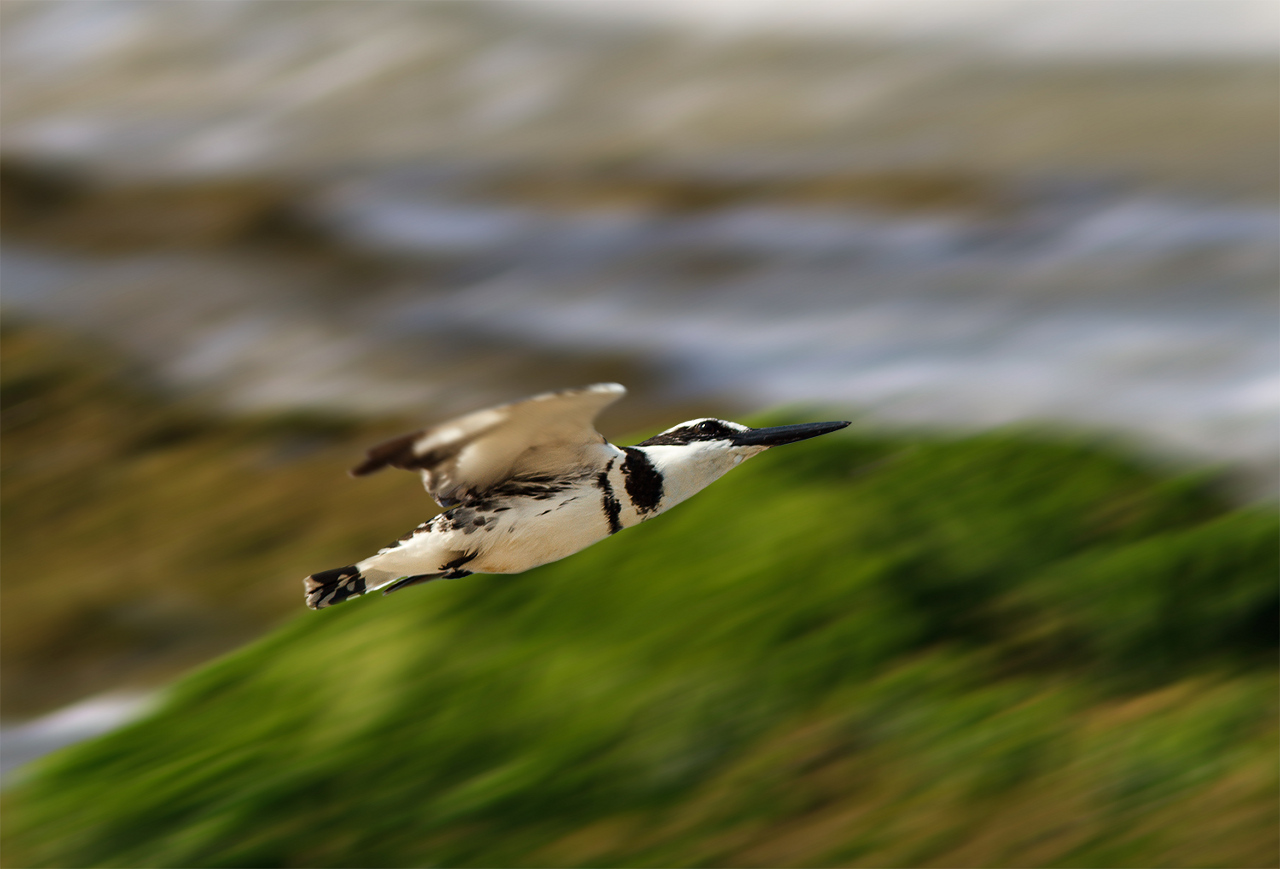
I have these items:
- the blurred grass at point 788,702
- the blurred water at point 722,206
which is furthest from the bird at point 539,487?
the blurred water at point 722,206

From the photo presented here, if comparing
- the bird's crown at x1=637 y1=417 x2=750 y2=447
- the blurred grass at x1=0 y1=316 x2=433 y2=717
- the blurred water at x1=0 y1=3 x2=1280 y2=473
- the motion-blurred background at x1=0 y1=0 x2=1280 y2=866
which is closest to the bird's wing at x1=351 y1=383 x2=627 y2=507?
the bird's crown at x1=637 y1=417 x2=750 y2=447

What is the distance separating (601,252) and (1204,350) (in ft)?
10.4

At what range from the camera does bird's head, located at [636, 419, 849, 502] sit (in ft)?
5.09

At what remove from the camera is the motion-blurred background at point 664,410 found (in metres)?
3.09

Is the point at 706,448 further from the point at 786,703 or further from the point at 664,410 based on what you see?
the point at 664,410

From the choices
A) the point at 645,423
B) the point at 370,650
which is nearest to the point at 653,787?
the point at 370,650

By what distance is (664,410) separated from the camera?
5.03 metres

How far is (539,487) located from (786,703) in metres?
1.80

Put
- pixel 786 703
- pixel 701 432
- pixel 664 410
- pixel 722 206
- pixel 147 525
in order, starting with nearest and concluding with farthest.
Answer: pixel 701 432, pixel 786 703, pixel 147 525, pixel 664 410, pixel 722 206

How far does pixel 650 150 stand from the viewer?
7285 millimetres

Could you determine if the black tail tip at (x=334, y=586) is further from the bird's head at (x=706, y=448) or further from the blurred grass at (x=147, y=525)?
the blurred grass at (x=147, y=525)

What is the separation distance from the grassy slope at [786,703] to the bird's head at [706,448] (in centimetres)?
160

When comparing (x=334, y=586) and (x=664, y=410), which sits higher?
(x=664, y=410)

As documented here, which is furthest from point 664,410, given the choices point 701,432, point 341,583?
point 341,583
